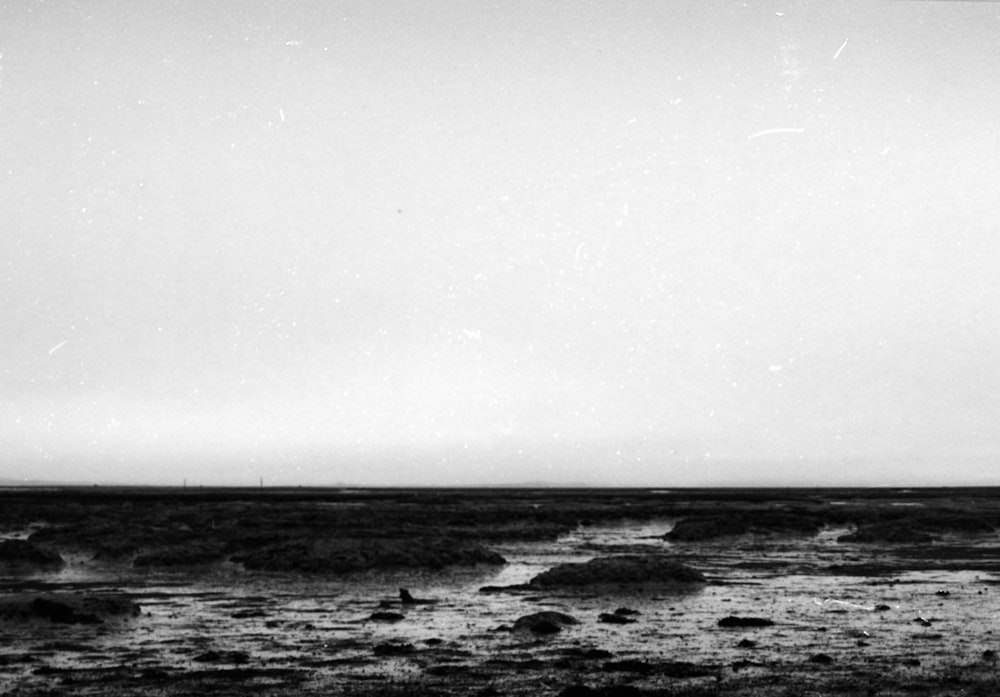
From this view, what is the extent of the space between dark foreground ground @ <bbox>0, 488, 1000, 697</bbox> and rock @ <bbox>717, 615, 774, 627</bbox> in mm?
125

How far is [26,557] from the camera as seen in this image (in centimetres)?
4694

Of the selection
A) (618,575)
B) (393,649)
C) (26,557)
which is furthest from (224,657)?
(26,557)

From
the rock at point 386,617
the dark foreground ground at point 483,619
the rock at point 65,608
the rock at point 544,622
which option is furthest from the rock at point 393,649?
the rock at point 65,608

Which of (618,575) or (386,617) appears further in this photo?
(618,575)

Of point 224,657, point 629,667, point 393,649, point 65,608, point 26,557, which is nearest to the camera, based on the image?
point 629,667

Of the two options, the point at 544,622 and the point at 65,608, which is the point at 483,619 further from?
the point at 65,608

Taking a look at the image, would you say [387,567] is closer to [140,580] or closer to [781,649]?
[140,580]

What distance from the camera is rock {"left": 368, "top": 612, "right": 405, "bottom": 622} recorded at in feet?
95.6

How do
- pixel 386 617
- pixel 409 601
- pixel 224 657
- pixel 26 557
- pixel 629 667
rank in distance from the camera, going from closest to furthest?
pixel 629 667 < pixel 224 657 < pixel 386 617 < pixel 409 601 < pixel 26 557

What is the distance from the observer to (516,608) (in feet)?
105

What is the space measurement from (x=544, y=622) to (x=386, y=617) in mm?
5271

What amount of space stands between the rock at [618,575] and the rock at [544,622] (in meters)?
9.75

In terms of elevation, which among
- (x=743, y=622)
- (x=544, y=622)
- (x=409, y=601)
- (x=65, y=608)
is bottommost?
(x=409, y=601)

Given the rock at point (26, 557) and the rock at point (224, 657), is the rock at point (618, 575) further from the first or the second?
the rock at point (26, 557)
